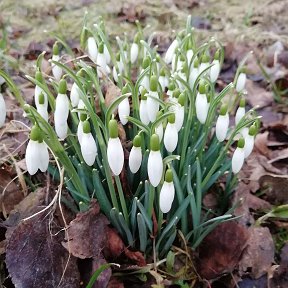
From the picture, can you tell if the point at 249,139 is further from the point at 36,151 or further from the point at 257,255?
the point at 36,151

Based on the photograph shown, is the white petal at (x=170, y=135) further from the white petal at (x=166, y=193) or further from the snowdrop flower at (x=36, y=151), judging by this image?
the snowdrop flower at (x=36, y=151)

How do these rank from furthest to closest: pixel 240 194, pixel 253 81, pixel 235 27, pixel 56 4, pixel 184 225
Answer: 1. pixel 56 4
2. pixel 235 27
3. pixel 253 81
4. pixel 240 194
5. pixel 184 225

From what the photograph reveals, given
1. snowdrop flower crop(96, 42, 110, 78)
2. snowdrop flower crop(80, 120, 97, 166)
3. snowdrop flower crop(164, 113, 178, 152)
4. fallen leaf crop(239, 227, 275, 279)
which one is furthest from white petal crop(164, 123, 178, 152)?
fallen leaf crop(239, 227, 275, 279)

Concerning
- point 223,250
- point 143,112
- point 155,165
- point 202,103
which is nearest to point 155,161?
point 155,165

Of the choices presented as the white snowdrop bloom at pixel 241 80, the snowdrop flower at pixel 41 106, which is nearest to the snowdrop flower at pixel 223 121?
the white snowdrop bloom at pixel 241 80

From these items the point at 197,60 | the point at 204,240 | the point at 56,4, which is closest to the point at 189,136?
the point at 197,60

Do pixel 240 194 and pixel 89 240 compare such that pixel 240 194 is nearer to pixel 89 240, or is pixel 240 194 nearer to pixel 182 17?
pixel 89 240

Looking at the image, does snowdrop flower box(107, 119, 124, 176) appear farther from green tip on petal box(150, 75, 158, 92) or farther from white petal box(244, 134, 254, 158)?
white petal box(244, 134, 254, 158)
